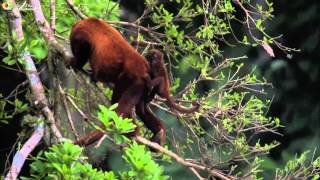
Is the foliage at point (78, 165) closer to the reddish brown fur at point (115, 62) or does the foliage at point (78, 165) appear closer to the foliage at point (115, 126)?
the foliage at point (115, 126)

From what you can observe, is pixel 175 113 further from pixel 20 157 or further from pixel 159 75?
pixel 20 157

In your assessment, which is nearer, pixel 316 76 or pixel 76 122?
pixel 76 122

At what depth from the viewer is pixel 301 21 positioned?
212 inches

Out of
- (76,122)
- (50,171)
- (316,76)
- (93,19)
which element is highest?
(93,19)

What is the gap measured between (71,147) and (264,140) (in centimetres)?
343

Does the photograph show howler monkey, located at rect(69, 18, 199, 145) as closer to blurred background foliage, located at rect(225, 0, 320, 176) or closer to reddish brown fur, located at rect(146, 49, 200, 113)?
reddish brown fur, located at rect(146, 49, 200, 113)

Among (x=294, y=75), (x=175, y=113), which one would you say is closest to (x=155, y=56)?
(x=175, y=113)

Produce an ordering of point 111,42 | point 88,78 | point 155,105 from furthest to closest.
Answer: point 155,105 → point 88,78 → point 111,42

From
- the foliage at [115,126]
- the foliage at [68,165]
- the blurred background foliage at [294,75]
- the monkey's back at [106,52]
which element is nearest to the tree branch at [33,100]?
the foliage at [68,165]

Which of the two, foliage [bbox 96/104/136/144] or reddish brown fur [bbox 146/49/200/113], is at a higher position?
foliage [bbox 96/104/136/144]

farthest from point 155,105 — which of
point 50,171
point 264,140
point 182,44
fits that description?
point 264,140

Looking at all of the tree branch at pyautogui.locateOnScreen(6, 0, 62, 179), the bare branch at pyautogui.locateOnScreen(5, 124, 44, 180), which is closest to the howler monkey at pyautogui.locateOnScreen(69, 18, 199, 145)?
the tree branch at pyautogui.locateOnScreen(6, 0, 62, 179)

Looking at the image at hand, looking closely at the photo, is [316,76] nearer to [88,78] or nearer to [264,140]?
[264,140]

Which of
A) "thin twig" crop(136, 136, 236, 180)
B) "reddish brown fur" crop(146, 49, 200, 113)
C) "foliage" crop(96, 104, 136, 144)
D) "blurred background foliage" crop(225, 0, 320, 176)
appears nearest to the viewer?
"foliage" crop(96, 104, 136, 144)
